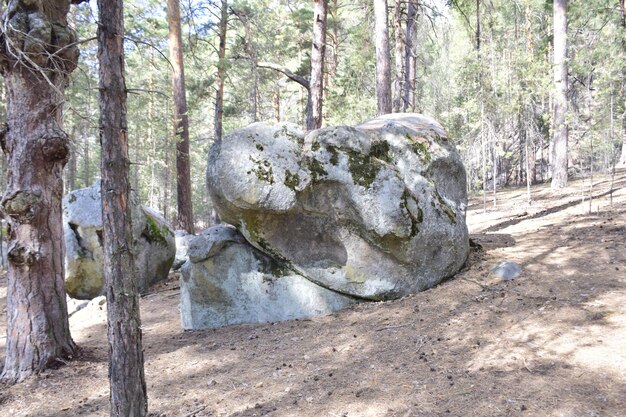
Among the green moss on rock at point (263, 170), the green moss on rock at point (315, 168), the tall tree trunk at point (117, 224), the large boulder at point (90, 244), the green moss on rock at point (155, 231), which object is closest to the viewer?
the tall tree trunk at point (117, 224)

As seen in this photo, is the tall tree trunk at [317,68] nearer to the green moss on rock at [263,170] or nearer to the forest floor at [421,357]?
the green moss on rock at [263,170]

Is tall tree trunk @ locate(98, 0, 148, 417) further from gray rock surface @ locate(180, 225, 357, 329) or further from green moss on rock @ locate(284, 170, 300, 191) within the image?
gray rock surface @ locate(180, 225, 357, 329)

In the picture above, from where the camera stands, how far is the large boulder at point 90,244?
8258 mm

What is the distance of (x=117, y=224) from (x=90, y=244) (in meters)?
5.92

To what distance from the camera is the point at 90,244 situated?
827 centimetres

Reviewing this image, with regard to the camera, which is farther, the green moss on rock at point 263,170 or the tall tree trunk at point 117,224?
the green moss on rock at point 263,170

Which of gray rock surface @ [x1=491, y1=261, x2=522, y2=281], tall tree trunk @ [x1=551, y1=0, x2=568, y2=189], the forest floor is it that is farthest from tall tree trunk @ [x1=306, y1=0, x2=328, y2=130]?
tall tree trunk @ [x1=551, y1=0, x2=568, y2=189]

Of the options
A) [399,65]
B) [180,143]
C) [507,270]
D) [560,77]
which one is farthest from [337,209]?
[560,77]

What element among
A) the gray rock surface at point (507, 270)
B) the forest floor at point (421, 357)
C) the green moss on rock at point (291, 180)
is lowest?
the forest floor at point (421, 357)

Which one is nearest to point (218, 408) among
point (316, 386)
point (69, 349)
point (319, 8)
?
point (316, 386)

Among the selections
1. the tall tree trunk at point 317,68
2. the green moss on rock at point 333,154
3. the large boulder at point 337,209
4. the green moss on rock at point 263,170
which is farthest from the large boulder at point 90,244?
the green moss on rock at point 333,154

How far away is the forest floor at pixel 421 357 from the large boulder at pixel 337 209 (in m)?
0.45

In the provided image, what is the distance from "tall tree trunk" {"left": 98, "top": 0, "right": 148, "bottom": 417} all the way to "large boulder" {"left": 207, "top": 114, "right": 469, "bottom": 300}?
2.52 m

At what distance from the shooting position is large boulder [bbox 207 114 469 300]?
5.73 metres
